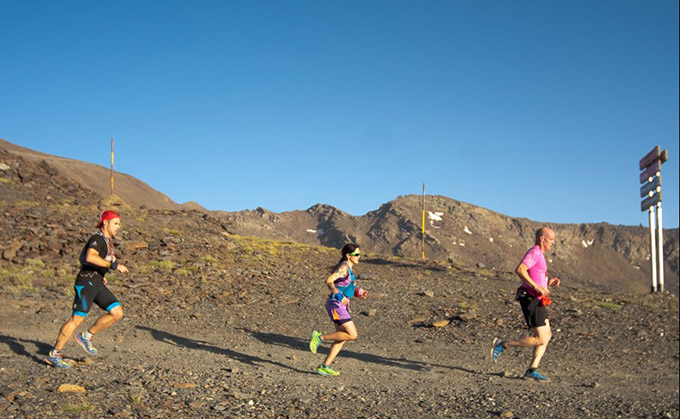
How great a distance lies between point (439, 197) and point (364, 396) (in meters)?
100

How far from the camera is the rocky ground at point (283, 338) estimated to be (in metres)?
6.02

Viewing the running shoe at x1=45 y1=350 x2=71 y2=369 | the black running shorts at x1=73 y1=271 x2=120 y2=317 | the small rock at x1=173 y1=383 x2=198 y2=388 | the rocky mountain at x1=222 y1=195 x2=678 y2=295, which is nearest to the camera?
the small rock at x1=173 y1=383 x2=198 y2=388

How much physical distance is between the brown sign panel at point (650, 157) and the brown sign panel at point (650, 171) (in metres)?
0.16

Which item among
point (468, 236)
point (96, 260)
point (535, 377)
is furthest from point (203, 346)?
point (468, 236)

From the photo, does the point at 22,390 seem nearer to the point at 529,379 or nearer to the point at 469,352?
the point at 529,379

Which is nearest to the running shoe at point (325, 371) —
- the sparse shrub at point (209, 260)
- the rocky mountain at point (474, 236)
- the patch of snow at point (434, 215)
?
the sparse shrub at point (209, 260)

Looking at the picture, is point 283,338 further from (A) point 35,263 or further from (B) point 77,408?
(A) point 35,263

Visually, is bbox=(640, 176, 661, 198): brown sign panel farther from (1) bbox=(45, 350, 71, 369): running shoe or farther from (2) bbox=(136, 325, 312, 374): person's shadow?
(1) bbox=(45, 350, 71, 369): running shoe

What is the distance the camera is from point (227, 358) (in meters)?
8.87

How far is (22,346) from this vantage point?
8.31 m

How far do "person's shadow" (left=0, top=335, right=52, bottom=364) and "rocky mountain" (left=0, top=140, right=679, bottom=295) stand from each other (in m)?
59.1

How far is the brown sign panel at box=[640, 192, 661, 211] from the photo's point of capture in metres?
22.4

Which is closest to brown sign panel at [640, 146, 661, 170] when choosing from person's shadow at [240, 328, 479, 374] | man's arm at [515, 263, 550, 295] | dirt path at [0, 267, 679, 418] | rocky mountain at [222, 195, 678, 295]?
dirt path at [0, 267, 679, 418]

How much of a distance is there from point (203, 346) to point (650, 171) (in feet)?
65.0
